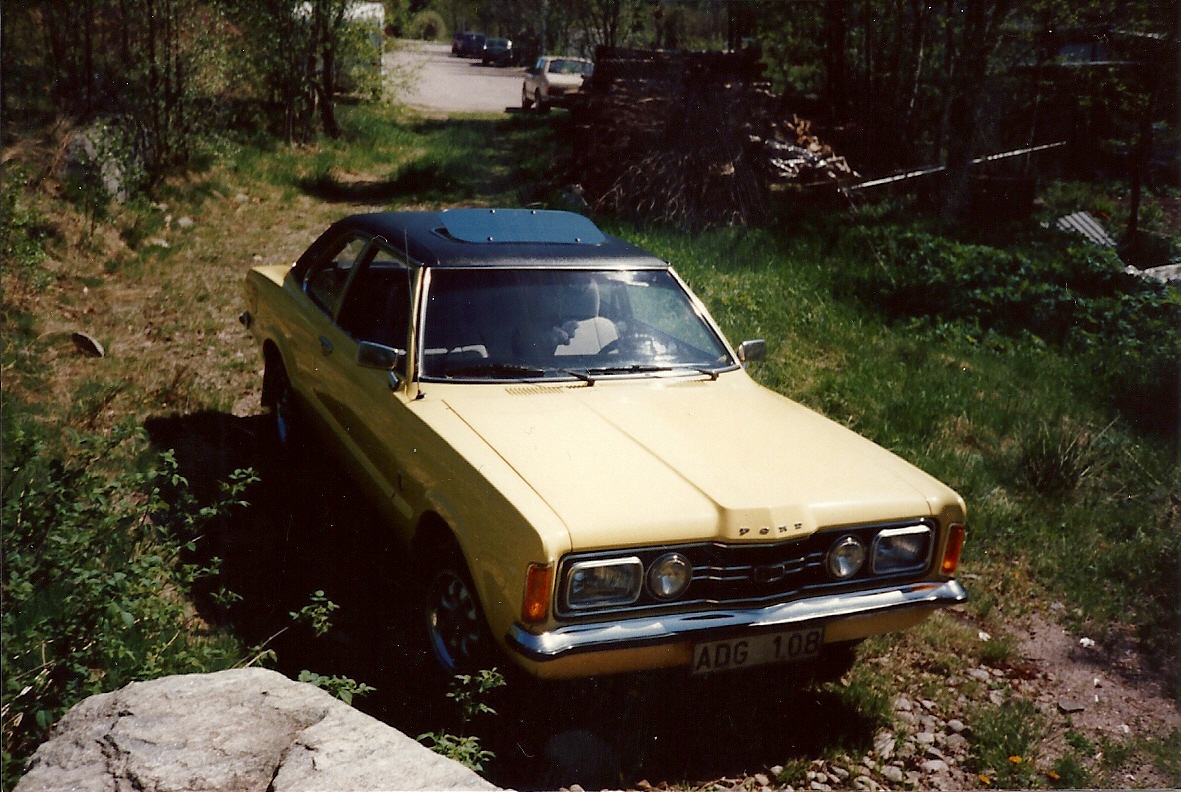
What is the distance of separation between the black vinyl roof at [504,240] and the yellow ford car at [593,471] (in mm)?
14

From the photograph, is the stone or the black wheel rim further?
the stone

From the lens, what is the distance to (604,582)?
3420 millimetres

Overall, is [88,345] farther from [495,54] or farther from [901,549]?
[495,54]

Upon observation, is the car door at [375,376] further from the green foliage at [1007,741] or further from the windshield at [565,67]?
the windshield at [565,67]

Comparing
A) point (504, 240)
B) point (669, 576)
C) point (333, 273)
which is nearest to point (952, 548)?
point (669, 576)

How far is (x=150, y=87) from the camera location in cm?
1190

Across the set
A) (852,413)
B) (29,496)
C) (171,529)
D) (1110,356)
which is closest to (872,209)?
(1110,356)

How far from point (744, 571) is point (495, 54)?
36.7 metres

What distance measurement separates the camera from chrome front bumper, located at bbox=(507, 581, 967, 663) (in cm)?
333

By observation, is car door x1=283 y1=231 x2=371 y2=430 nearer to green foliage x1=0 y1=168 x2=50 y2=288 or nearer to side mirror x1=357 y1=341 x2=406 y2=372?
side mirror x1=357 y1=341 x2=406 y2=372

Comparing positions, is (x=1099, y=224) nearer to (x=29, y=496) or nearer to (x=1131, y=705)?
(x=1131, y=705)

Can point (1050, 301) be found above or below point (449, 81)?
below

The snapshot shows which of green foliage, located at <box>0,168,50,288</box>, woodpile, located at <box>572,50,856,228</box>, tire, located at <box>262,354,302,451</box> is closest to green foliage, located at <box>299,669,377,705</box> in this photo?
tire, located at <box>262,354,302,451</box>

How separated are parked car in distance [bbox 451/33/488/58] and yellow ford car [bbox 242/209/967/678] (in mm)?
34218
